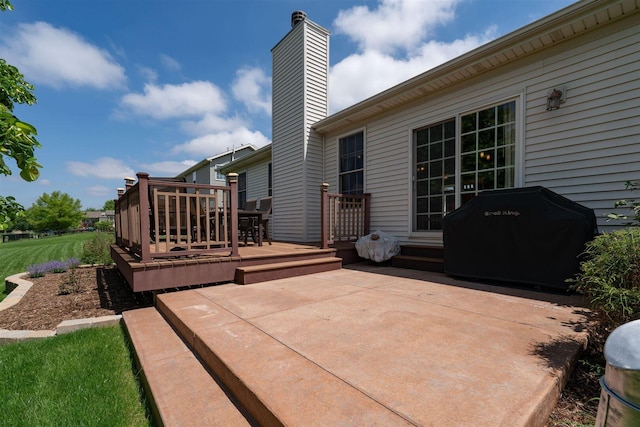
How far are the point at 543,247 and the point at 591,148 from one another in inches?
59.1

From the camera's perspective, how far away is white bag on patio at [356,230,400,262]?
5.18m

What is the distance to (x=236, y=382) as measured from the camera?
155 centimetres

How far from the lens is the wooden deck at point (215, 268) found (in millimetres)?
3184

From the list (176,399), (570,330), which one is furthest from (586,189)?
(176,399)

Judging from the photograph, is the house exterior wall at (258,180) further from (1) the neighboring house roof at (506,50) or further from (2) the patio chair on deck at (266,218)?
(1) the neighboring house roof at (506,50)

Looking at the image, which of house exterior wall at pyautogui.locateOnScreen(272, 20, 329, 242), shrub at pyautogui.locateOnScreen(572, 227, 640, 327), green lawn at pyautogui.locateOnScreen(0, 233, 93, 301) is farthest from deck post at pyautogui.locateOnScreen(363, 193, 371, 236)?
green lawn at pyautogui.locateOnScreen(0, 233, 93, 301)

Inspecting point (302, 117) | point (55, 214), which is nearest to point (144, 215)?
point (302, 117)

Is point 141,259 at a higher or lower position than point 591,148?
lower

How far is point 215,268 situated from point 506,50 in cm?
499

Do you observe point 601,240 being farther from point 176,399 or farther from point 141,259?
point 141,259

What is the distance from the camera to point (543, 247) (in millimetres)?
3238

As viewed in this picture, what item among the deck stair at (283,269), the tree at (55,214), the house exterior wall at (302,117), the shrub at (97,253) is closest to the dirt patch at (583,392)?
the deck stair at (283,269)

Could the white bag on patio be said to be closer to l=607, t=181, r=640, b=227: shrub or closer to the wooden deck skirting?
the wooden deck skirting

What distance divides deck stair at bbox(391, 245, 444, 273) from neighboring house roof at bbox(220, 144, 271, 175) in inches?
215
